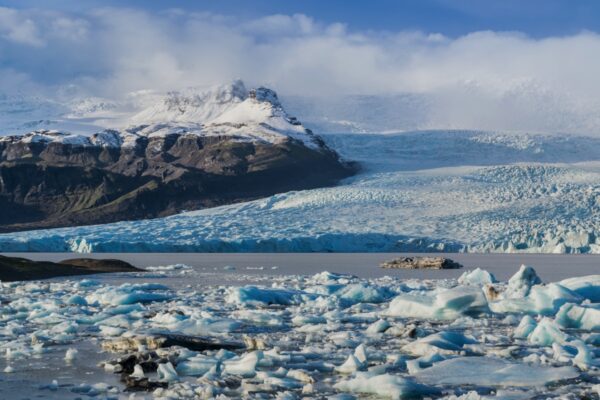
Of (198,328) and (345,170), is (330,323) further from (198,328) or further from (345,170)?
(345,170)

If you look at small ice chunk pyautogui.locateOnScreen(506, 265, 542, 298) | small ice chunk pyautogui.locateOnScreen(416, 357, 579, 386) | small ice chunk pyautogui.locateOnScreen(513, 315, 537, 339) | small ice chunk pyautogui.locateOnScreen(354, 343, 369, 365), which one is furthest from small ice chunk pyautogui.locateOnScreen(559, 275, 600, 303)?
small ice chunk pyautogui.locateOnScreen(354, 343, 369, 365)

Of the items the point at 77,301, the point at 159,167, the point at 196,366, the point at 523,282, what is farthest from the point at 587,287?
the point at 159,167

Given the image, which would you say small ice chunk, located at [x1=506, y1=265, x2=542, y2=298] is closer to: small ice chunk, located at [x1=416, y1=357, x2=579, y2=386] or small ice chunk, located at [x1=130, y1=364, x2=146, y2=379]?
small ice chunk, located at [x1=416, y1=357, x2=579, y2=386]

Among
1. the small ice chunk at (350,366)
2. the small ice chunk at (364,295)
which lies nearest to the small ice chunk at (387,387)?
the small ice chunk at (350,366)

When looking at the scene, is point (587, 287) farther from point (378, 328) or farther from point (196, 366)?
point (196, 366)

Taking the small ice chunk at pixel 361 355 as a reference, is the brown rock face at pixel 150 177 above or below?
above

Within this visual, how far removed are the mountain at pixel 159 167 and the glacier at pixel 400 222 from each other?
24910 millimetres

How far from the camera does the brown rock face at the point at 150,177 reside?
85625 millimetres

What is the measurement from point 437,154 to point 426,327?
60.2m

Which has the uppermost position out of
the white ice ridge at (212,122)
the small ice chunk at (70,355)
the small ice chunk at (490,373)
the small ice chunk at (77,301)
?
the white ice ridge at (212,122)

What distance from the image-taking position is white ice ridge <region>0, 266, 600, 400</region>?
6.11 metres

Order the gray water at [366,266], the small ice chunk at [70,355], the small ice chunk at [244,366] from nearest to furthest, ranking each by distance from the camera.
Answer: the small ice chunk at [244,366]
the small ice chunk at [70,355]
the gray water at [366,266]

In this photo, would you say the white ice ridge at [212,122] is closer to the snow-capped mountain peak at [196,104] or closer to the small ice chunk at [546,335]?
the snow-capped mountain peak at [196,104]

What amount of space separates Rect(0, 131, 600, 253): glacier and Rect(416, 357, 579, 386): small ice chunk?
104 feet
